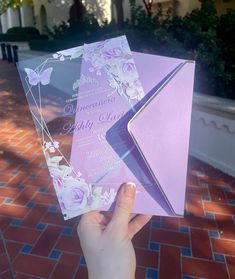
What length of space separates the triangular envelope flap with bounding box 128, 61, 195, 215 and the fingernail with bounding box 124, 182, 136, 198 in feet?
0.29

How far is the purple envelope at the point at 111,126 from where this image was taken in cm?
112

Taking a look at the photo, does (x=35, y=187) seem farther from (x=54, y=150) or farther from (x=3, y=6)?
(x=3, y=6)

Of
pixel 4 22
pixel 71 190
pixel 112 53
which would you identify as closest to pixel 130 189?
pixel 71 190

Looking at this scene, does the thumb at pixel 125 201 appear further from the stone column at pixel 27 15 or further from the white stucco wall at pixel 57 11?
the stone column at pixel 27 15

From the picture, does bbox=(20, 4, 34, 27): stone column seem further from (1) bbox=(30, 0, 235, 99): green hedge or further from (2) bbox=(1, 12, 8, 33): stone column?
(1) bbox=(30, 0, 235, 99): green hedge

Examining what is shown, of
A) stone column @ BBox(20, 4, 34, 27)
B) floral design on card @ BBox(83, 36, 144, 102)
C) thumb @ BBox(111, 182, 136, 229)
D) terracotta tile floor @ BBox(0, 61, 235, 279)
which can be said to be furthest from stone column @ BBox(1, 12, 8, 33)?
thumb @ BBox(111, 182, 136, 229)

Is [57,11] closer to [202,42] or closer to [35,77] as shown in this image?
[202,42]

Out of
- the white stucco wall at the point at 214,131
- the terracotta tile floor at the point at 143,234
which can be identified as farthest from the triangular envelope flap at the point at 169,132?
the white stucco wall at the point at 214,131

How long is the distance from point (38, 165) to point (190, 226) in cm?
209

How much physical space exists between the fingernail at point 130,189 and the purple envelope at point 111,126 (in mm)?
20

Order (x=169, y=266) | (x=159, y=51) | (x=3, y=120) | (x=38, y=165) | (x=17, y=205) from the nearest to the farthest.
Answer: (x=169, y=266)
(x=17, y=205)
(x=38, y=165)
(x=159, y=51)
(x=3, y=120)

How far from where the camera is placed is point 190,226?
2883 mm

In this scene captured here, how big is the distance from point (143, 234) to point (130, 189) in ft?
5.86

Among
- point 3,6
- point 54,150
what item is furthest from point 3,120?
point 3,6
